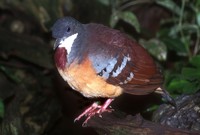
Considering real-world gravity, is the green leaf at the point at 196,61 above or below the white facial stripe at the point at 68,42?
below

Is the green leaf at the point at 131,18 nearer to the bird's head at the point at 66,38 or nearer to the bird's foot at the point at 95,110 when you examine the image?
the bird's foot at the point at 95,110

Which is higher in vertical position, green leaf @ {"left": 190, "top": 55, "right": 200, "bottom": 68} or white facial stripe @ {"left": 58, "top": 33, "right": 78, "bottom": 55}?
white facial stripe @ {"left": 58, "top": 33, "right": 78, "bottom": 55}

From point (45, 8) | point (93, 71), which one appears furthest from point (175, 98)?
point (45, 8)

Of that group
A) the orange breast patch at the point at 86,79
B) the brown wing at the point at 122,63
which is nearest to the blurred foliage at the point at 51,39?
the brown wing at the point at 122,63

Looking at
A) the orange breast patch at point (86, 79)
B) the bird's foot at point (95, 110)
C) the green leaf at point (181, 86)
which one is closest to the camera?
the orange breast patch at point (86, 79)

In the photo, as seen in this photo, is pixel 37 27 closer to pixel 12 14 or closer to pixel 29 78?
pixel 12 14

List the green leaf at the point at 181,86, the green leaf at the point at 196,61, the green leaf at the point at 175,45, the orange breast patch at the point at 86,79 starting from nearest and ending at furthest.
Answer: the orange breast patch at the point at 86,79, the green leaf at the point at 181,86, the green leaf at the point at 196,61, the green leaf at the point at 175,45

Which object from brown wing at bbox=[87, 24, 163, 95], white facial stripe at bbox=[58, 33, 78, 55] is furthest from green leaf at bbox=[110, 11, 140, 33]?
white facial stripe at bbox=[58, 33, 78, 55]

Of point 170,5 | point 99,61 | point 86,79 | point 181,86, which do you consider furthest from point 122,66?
point 170,5

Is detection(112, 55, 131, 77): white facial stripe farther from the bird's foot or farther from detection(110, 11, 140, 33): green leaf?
detection(110, 11, 140, 33): green leaf
